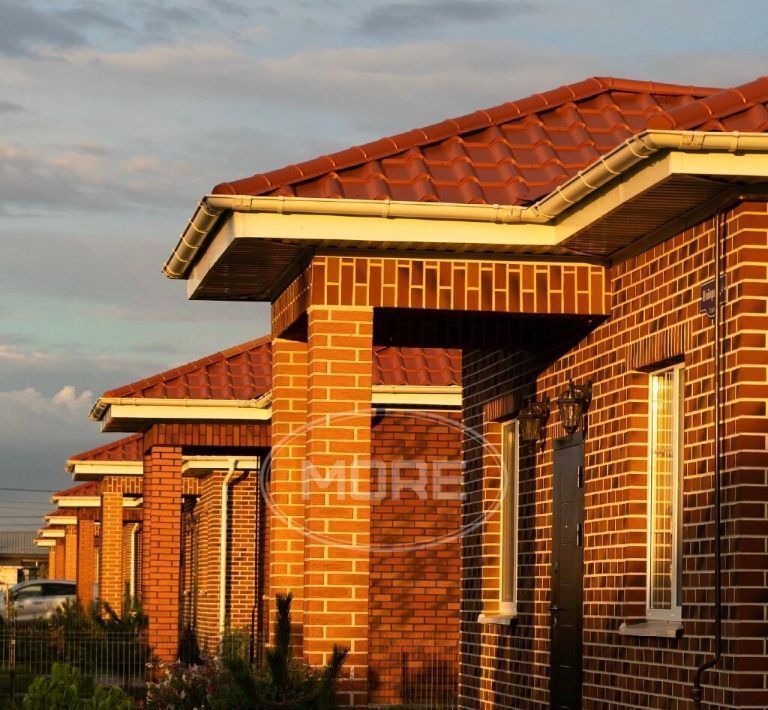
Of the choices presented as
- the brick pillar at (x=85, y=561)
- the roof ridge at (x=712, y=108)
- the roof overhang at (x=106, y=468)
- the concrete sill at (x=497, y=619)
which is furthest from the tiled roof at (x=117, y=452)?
the roof ridge at (x=712, y=108)

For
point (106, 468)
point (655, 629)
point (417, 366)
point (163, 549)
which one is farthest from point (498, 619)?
point (106, 468)

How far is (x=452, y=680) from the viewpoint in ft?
61.2

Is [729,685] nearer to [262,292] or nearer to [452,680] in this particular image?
[262,292]

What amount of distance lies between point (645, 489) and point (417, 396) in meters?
6.86

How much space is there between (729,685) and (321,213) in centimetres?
401

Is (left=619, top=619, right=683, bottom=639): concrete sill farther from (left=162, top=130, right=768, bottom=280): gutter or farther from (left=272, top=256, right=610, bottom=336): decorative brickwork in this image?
(left=162, top=130, right=768, bottom=280): gutter

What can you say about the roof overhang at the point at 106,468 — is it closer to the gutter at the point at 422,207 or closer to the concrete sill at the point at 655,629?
the gutter at the point at 422,207

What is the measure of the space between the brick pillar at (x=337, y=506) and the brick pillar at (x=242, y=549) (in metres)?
15.4

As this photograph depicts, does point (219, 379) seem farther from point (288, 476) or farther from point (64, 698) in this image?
point (64, 698)

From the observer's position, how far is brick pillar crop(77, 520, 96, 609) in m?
38.5

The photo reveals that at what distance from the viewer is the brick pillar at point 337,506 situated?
1131cm

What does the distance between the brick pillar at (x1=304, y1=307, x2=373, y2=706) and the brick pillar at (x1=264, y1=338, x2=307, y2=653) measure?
4.48 ft

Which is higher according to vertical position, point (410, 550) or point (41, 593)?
point (410, 550)

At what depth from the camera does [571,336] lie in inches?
502
